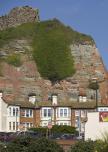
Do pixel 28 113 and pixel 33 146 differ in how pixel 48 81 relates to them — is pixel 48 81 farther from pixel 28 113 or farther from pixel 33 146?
pixel 33 146

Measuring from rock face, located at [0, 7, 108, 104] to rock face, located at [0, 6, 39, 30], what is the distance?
1487 cm

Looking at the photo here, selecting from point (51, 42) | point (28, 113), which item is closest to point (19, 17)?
point (51, 42)

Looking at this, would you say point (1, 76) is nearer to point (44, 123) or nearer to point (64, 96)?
point (64, 96)

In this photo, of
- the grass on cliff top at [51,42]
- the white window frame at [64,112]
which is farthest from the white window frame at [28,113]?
the grass on cliff top at [51,42]

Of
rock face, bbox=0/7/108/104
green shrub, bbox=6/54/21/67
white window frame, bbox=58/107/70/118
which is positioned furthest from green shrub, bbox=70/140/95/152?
green shrub, bbox=6/54/21/67

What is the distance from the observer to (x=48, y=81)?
14050 cm

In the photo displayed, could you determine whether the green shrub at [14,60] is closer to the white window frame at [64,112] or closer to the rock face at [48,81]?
the rock face at [48,81]

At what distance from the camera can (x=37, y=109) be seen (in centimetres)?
11050

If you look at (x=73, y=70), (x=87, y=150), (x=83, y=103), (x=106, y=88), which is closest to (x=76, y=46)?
(x=73, y=70)

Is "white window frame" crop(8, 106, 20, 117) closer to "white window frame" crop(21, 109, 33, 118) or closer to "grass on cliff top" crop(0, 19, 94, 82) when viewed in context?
"white window frame" crop(21, 109, 33, 118)

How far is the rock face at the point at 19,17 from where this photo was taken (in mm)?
164750

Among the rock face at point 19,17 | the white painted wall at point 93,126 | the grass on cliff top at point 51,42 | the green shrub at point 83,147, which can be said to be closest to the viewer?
the green shrub at point 83,147

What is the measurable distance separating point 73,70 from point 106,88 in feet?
41.9

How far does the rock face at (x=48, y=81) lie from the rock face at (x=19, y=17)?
14867 millimetres
